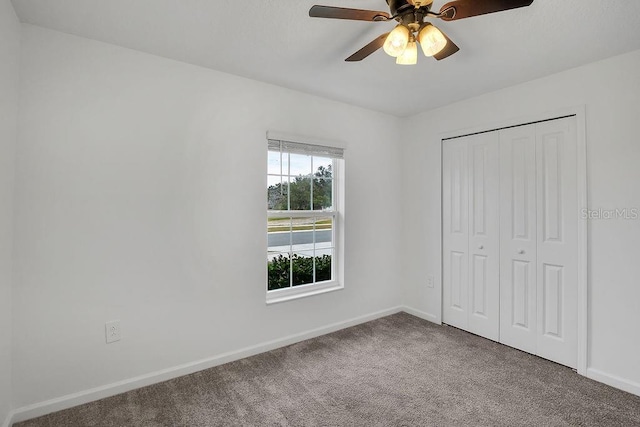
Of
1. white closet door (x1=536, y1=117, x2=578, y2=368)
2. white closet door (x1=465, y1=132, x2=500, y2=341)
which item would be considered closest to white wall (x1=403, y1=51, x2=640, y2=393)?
white closet door (x1=536, y1=117, x2=578, y2=368)

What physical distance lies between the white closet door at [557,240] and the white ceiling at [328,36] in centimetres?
61

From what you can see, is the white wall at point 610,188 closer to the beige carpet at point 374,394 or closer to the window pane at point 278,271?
the beige carpet at point 374,394

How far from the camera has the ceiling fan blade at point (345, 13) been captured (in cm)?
142

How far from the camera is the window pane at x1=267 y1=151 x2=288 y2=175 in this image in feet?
9.42

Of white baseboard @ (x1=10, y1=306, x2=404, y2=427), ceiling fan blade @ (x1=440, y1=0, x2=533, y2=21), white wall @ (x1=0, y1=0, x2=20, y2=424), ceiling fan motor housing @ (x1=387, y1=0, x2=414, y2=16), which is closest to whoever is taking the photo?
ceiling fan blade @ (x1=440, y1=0, x2=533, y2=21)

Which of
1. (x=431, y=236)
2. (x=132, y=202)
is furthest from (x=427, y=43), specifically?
(x=431, y=236)

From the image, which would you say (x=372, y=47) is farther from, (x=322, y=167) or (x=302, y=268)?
(x=302, y=268)

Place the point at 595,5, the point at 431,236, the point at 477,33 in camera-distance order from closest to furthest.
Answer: the point at 595,5
the point at 477,33
the point at 431,236

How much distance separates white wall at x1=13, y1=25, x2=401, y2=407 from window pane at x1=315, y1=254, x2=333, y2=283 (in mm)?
354

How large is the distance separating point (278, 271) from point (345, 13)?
7.16 feet

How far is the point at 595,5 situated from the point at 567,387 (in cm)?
244

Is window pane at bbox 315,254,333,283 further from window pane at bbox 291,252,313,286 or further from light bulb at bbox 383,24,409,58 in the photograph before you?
light bulb at bbox 383,24,409,58

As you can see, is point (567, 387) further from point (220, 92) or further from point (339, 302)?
point (220, 92)

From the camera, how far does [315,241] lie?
3.18m
